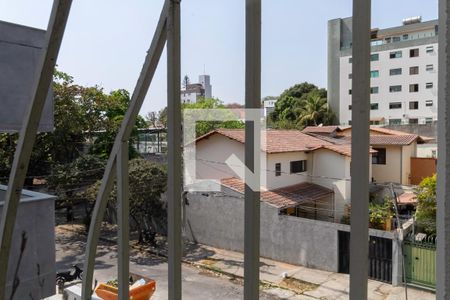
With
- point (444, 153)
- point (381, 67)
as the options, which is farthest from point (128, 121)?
point (444, 153)

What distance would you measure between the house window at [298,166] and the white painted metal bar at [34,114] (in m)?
6.48

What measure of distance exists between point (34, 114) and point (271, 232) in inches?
285

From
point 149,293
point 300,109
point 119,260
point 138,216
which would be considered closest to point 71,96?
point 138,216

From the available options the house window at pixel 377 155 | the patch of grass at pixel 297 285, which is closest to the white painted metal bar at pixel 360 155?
the house window at pixel 377 155

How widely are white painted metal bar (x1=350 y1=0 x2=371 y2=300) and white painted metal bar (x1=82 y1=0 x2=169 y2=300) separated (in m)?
0.48

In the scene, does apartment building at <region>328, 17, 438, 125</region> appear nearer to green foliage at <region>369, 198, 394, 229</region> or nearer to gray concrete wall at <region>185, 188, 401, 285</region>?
green foliage at <region>369, 198, 394, 229</region>

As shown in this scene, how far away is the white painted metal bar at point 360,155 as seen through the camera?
20.3 inches

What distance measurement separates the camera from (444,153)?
413mm

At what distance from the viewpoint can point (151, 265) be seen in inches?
327

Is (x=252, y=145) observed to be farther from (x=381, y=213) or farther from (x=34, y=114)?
(x=381, y=213)

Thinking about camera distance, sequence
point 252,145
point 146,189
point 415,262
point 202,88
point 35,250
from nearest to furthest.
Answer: point 252,145
point 202,88
point 35,250
point 415,262
point 146,189

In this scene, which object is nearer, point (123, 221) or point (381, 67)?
point (381, 67)

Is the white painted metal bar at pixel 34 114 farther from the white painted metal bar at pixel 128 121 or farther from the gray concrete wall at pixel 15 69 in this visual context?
the gray concrete wall at pixel 15 69

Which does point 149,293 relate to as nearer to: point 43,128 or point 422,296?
point 43,128
